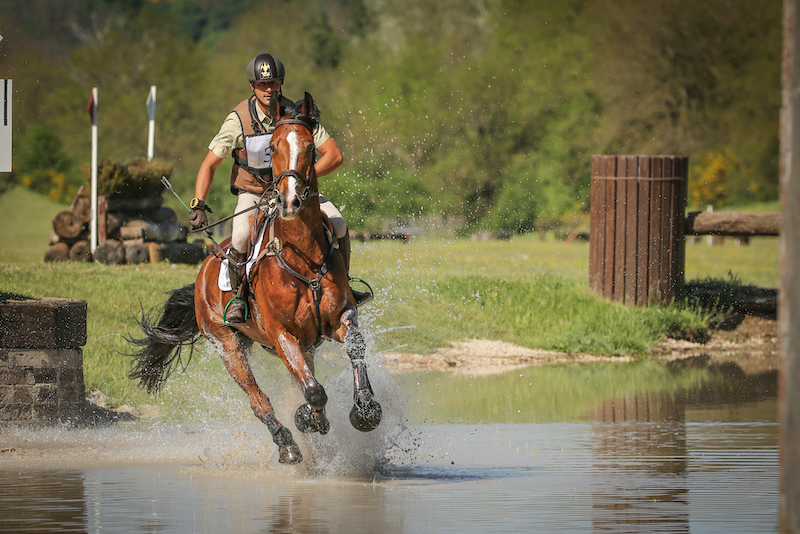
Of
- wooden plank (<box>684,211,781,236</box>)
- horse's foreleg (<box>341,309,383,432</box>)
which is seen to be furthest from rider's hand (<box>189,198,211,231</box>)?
wooden plank (<box>684,211,781,236</box>)

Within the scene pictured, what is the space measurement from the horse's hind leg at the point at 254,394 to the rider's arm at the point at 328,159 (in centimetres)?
160

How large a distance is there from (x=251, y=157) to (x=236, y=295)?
3.24 feet

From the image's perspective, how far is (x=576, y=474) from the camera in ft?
24.8

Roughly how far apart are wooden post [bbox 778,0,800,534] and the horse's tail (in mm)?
→ 6299

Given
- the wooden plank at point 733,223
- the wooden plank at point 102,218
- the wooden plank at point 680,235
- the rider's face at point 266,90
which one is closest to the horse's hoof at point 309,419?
the rider's face at point 266,90

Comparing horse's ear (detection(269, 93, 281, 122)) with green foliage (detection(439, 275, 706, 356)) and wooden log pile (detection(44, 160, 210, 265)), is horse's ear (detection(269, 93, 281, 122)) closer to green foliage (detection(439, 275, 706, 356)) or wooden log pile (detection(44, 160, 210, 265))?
green foliage (detection(439, 275, 706, 356))

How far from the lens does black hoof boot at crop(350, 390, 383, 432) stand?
23.9 ft

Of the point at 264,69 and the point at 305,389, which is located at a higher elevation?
the point at 264,69

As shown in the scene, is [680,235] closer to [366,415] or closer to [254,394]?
[254,394]

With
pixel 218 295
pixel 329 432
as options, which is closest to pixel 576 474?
pixel 329 432

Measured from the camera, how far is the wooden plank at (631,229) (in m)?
14.6

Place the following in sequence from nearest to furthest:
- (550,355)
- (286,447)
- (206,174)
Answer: (286,447), (206,174), (550,355)

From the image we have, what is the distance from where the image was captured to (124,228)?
1895 cm

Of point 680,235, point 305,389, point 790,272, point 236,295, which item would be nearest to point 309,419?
A: point 305,389
